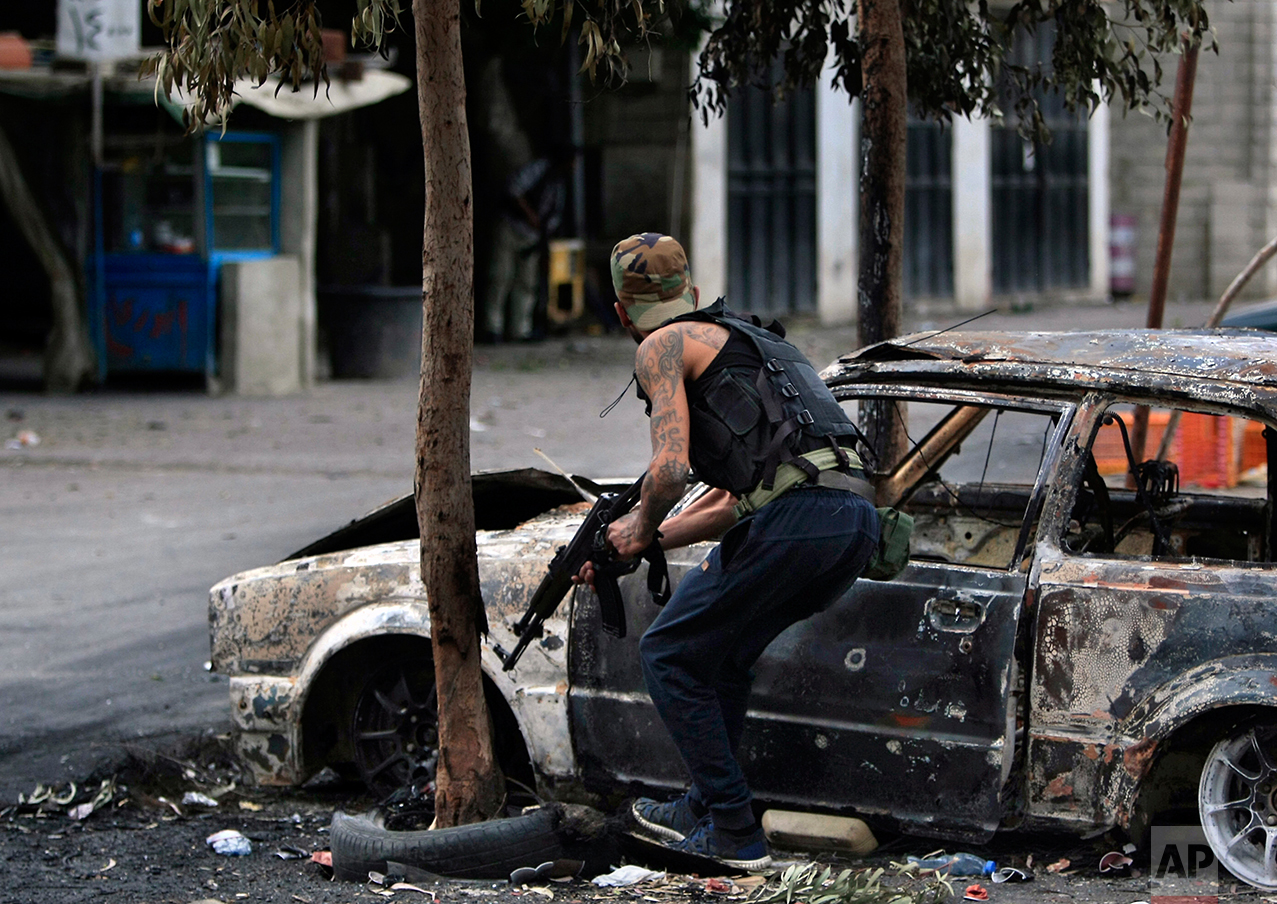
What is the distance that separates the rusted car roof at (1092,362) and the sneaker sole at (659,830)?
53.3 inches

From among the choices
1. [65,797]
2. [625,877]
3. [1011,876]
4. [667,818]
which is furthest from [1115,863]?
[65,797]

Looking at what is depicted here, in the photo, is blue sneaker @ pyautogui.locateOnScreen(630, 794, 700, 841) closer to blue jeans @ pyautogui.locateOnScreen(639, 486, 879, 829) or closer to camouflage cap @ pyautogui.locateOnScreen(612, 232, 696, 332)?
blue jeans @ pyautogui.locateOnScreen(639, 486, 879, 829)

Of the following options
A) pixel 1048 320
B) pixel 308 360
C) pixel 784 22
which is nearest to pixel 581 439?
pixel 308 360

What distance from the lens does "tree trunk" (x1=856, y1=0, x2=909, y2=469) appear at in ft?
20.1

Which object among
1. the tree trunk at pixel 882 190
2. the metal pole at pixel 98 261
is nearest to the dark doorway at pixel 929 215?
the metal pole at pixel 98 261

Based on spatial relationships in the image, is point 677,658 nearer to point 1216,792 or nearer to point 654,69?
point 1216,792

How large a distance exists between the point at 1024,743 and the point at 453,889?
155cm

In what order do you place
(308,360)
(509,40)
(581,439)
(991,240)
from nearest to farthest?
(581,439), (308,360), (509,40), (991,240)

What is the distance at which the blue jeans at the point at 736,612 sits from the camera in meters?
3.93

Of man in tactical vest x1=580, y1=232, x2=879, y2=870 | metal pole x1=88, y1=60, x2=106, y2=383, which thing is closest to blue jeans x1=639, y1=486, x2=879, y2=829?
man in tactical vest x1=580, y1=232, x2=879, y2=870

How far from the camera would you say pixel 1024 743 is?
13.3 feet

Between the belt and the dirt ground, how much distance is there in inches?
39.3

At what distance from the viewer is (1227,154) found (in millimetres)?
23672

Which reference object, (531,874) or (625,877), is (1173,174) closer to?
(625,877)
